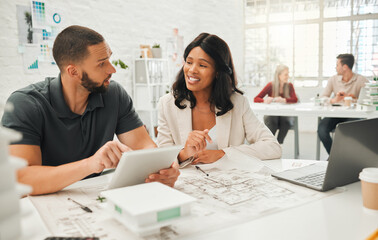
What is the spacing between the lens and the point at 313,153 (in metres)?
4.73

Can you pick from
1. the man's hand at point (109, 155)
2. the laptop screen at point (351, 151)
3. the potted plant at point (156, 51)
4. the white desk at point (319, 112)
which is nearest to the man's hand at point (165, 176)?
A: the man's hand at point (109, 155)

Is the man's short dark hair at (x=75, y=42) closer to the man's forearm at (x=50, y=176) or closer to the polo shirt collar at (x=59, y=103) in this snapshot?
the polo shirt collar at (x=59, y=103)

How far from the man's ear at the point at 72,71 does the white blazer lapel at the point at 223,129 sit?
0.78 metres

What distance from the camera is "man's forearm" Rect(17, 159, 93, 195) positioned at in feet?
3.74

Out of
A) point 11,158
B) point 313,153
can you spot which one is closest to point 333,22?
point 313,153

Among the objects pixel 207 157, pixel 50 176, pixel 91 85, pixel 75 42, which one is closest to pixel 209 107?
pixel 207 157

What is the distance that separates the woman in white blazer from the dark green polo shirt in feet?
0.84

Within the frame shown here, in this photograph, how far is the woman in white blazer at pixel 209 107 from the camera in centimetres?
183

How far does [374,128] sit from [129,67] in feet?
14.3

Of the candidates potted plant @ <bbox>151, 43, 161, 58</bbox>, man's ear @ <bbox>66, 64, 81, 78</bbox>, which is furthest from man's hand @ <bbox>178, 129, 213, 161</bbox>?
potted plant @ <bbox>151, 43, 161, 58</bbox>

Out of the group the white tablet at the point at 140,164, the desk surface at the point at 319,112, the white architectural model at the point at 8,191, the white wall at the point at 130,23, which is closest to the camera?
the white architectural model at the point at 8,191

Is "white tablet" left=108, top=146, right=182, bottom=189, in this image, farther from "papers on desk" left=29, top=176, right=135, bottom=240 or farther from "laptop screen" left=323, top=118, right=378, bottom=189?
"laptop screen" left=323, top=118, right=378, bottom=189

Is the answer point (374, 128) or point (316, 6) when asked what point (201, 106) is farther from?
point (316, 6)

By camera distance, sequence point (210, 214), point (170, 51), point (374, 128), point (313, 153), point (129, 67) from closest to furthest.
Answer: point (210, 214)
point (374, 128)
point (313, 153)
point (129, 67)
point (170, 51)
